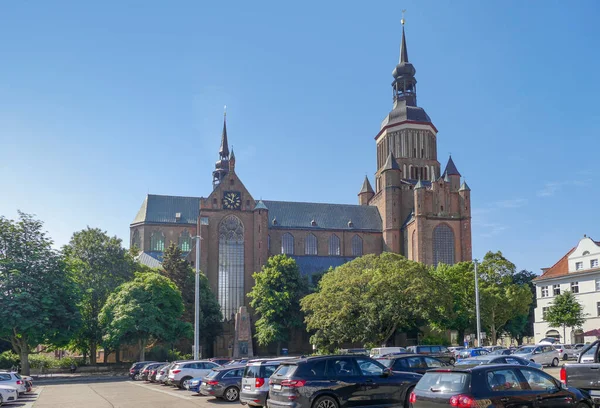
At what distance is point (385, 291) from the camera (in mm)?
55312

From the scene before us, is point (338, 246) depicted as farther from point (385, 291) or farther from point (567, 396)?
point (567, 396)

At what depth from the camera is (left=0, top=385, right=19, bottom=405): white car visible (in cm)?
2728

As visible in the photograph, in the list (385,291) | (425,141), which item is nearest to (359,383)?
(385,291)

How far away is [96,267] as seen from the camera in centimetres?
6606

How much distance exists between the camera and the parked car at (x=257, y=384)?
19.5 meters

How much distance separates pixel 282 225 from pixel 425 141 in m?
26.1

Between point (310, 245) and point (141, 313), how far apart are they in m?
40.6

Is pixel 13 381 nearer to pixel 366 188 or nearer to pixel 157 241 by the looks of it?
pixel 157 241

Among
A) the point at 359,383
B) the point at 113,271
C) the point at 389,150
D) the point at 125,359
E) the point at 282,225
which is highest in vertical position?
the point at 389,150

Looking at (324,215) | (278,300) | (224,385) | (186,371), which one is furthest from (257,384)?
(324,215)

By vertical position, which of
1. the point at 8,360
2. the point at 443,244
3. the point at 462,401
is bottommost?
the point at 8,360

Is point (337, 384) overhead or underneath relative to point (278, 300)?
underneath

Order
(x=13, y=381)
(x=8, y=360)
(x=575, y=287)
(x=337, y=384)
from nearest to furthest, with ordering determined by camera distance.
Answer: (x=337, y=384) < (x=13, y=381) < (x=8, y=360) < (x=575, y=287)

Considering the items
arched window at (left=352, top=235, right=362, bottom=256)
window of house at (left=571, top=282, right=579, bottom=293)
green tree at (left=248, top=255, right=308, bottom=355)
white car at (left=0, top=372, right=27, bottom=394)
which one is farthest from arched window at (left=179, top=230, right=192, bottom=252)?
white car at (left=0, top=372, right=27, bottom=394)
